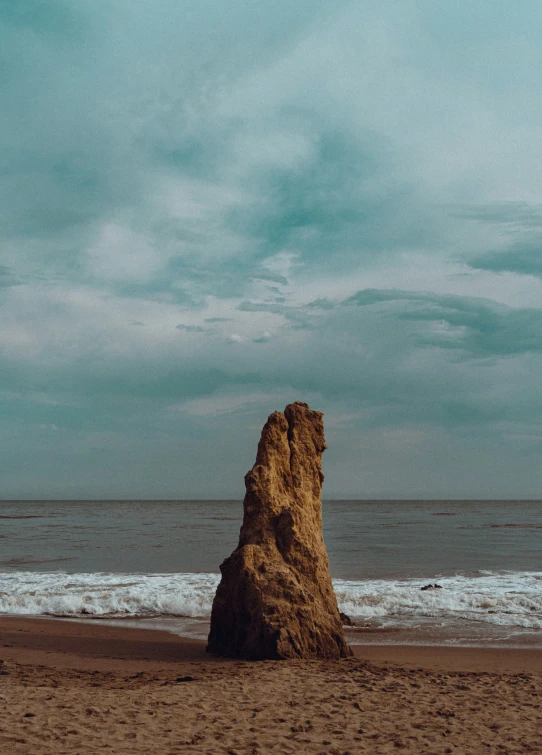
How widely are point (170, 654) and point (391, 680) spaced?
3.94 m

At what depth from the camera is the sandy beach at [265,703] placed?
597 cm

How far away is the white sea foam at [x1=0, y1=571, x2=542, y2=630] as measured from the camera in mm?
14547

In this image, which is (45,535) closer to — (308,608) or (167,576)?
(167,576)

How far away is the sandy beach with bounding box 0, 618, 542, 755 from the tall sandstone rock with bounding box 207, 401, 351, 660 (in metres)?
0.48

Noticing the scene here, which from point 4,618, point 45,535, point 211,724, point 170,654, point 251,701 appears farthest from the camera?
point 45,535

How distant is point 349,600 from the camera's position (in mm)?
15312

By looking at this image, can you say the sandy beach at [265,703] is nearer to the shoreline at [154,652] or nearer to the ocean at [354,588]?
the shoreline at [154,652]

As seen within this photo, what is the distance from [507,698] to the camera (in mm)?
7633

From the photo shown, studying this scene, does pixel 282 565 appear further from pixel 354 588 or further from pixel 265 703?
pixel 354 588

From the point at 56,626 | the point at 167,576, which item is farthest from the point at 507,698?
the point at 167,576

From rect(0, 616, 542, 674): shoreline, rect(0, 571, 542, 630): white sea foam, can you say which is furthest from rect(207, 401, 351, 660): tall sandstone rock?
rect(0, 571, 542, 630): white sea foam

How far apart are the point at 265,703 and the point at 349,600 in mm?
8541

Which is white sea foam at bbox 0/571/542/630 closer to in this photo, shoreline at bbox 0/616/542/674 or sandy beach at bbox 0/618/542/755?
shoreline at bbox 0/616/542/674

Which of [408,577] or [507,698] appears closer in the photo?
[507,698]
